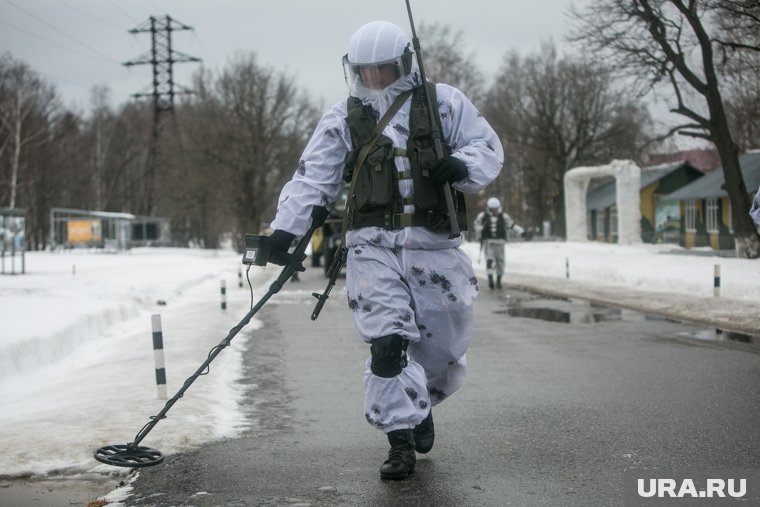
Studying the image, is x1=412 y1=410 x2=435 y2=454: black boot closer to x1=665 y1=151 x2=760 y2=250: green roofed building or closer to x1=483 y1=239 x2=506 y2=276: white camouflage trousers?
x1=483 y1=239 x2=506 y2=276: white camouflage trousers

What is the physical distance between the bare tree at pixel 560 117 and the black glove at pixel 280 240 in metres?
58.3

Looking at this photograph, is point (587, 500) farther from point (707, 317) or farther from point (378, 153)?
point (707, 317)

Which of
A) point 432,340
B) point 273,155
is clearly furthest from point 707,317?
point 273,155

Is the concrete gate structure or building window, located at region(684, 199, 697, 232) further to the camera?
building window, located at region(684, 199, 697, 232)

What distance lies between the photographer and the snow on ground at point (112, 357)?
578cm

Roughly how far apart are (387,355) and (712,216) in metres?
49.2

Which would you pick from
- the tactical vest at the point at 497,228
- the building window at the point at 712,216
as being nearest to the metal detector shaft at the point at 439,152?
the tactical vest at the point at 497,228

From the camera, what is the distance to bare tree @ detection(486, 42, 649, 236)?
63906 mm

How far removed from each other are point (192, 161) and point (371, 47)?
50.1 m

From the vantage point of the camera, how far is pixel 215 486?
185 inches

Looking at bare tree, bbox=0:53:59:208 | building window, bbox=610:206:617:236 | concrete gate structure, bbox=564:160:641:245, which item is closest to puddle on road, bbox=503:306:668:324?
concrete gate structure, bbox=564:160:641:245

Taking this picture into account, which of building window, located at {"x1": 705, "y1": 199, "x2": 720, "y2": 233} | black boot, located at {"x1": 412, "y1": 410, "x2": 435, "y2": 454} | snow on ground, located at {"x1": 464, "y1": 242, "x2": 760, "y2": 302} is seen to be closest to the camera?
black boot, located at {"x1": 412, "y1": 410, "x2": 435, "y2": 454}

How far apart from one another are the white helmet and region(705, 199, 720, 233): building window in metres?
47.7

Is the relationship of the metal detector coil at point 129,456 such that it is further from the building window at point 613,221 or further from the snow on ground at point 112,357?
the building window at point 613,221
